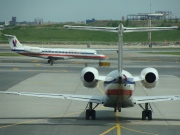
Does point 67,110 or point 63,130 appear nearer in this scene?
point 63,130

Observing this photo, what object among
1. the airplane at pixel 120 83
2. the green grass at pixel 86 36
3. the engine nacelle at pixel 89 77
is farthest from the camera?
the green grass at pixel 86 36

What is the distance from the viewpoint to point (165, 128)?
27922 mm

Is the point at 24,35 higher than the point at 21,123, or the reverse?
the point at 24,35

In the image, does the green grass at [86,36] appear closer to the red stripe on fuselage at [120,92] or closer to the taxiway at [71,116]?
the taxiway at [71,116]

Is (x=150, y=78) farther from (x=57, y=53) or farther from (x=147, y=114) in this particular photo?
(x=57, y=53)

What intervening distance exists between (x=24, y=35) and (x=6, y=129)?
161082 mm

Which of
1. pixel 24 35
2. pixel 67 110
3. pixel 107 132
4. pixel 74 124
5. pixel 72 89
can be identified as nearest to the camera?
pixel 107 132

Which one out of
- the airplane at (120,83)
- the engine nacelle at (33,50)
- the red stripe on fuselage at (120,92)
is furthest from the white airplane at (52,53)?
the red stripe on fuselage at (120,92)

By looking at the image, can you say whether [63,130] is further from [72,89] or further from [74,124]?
[72,89]

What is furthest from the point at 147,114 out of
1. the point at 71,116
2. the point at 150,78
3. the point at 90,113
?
the point at 71,116

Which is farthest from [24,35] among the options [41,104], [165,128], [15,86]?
[165,128]

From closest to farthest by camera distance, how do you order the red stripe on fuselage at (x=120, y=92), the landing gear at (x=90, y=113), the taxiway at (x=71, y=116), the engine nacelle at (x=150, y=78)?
the red stripe on fuselage at (x=120, y=92)
the taxiway at (x=71, y=116)
the engine nacelle at (x=150, y=78)
the landing gear at (x=90, y=113)

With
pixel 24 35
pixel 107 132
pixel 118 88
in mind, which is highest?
pixel 24 35

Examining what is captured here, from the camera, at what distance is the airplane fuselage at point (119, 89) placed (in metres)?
26.6
